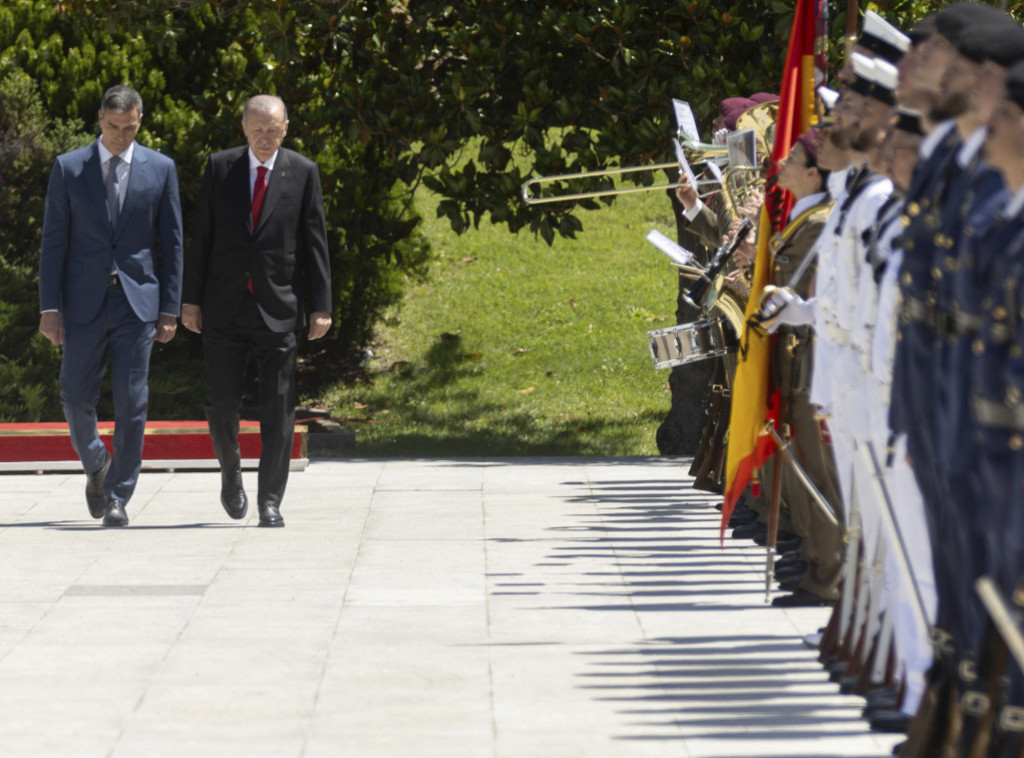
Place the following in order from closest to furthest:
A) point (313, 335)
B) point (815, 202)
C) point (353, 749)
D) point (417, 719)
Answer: point (353, 749)
point (417, 719)
point (815, 202)
point (313, 335)

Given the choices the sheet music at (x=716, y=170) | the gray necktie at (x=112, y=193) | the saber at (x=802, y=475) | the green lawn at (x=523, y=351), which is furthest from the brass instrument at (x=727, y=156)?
the green lawn at (x=523, y=351)

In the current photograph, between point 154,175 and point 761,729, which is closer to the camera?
point 761,729

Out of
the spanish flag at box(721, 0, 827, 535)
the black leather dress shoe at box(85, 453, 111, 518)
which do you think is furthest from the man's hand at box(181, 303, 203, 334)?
the spanish flag at box(721, 0, 827, 535)

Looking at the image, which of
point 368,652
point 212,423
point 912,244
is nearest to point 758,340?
point 368,652

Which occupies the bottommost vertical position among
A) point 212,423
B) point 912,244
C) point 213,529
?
point 213,529

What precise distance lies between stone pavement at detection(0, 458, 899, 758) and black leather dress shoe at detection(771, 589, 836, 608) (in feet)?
0.31

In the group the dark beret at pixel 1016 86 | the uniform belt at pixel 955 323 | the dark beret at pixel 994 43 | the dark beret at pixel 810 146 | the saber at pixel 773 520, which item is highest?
the dark beret at pixel 994 43

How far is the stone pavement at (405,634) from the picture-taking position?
498 cm

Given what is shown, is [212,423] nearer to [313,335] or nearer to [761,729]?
[313,335]

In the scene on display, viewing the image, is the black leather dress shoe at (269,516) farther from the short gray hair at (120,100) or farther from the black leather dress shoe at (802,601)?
the black leather dress shoe at (802,601)

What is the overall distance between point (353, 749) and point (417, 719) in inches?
14.0

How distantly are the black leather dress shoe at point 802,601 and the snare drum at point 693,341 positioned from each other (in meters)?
2.12

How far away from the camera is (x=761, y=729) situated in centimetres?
501

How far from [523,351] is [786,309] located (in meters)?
11.3
